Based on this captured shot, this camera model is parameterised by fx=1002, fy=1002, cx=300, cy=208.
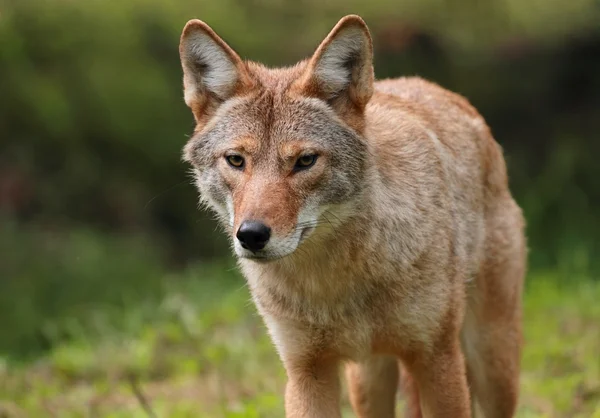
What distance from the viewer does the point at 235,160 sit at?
5.09 meters

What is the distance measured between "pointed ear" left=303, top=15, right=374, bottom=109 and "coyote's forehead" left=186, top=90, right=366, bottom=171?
92 millimetres

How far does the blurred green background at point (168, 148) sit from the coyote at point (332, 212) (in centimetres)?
376

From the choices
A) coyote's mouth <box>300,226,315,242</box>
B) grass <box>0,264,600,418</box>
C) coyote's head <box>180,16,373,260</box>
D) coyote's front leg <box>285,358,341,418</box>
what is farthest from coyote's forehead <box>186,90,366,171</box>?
grass <box>0,264,600,418</box>

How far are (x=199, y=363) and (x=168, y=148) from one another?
526 centimetres

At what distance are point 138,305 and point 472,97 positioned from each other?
16.3 feet

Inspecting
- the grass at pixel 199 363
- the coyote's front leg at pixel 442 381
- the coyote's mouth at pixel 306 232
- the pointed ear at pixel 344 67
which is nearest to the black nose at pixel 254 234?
the coyote's mouth at pixel 306 232

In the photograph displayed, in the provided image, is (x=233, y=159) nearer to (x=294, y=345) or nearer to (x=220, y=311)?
(x=294, y=345)

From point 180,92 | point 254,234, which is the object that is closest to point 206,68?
point 254,234

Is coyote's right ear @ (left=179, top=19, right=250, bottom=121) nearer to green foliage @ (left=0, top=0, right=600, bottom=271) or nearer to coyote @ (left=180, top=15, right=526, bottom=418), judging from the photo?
coyote @ (left=180, top=15, right=526, bottom=418)

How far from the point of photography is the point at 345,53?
518 centimetres

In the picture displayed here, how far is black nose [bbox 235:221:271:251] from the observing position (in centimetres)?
464

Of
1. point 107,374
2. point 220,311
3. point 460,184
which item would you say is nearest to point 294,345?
point 460,184

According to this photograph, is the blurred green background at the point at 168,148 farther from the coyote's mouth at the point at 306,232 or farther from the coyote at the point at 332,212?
the coyote's mouth at the point at 306,232

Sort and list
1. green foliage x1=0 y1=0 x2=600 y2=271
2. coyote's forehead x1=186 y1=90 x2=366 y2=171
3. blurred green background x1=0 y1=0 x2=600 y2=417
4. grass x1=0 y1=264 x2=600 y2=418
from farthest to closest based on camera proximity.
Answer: green foliage x1=0 y1=0 x2=600 y2=271
blurred green background x1=0 y1=0 x2=600 y2=417
grass x1=0 y1=264 x2=600 y2=418
coyote's forehead x1=186 y1=90 x2=366 y2=171
